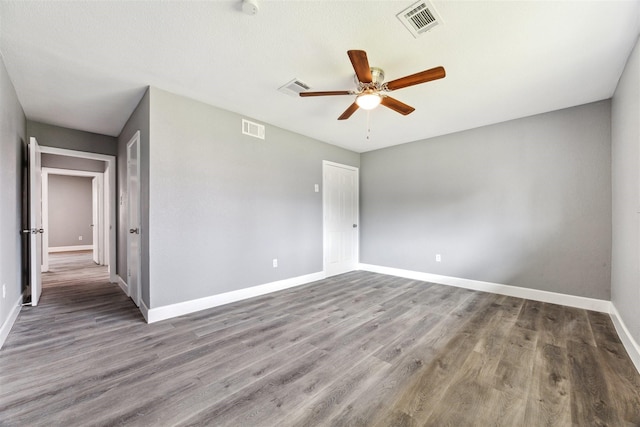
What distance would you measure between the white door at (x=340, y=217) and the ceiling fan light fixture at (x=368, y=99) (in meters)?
2.31

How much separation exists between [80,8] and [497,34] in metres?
2.96

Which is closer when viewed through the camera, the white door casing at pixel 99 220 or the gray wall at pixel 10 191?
the gray wall at pixel 10 191

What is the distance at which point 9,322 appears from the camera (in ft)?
8.24

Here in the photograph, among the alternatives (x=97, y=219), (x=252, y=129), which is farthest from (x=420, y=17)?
(x=97, y=219)

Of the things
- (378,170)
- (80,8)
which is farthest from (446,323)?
(80,8)

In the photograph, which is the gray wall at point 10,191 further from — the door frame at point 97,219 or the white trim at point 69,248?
the white trim at point 69,248

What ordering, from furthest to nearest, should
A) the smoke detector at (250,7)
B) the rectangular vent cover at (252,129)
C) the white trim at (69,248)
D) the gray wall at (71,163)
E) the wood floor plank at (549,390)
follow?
the white trim at (69,248) < the gray wall at (71,163) < the rectangular vent cover at (252,129) < the smoke detector at (250,7) < the wood floor plank at (549,390)

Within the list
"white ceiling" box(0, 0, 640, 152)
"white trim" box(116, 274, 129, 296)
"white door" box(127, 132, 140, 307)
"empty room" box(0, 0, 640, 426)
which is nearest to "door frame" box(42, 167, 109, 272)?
"empty room" box(0, 0, 640, 426)

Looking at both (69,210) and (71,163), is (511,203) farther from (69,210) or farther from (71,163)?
(69,210)

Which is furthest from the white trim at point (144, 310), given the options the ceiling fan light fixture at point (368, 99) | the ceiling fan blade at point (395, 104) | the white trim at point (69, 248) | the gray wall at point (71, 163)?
the white trim at point (69, 248)

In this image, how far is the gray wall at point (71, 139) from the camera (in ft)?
12.3

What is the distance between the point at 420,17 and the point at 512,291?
3702 millimetres

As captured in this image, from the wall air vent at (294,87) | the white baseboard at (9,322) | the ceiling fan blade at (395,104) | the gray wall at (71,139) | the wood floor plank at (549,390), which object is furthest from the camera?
the gray wall at (71,139)

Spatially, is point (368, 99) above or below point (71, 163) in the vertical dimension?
above
